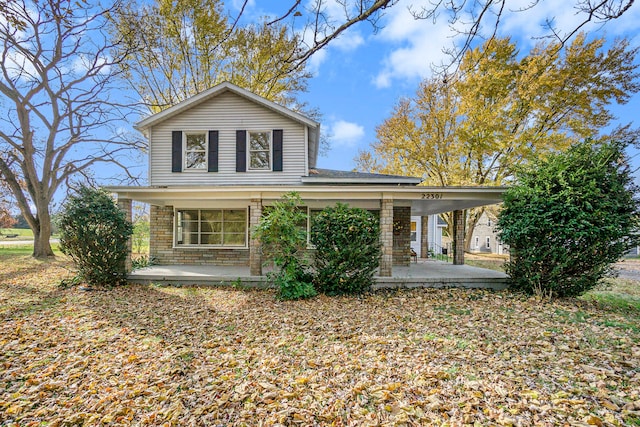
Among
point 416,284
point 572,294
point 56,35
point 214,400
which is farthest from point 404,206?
point 56,35

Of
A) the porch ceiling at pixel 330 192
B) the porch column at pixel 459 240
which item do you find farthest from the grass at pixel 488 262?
the porch ceiling at pixel 330 192

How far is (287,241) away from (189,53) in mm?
15674

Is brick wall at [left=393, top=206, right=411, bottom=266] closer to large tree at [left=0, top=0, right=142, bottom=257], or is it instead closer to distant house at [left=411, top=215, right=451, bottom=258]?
distant house at [left=411, top=215, right=451, bottom=258]

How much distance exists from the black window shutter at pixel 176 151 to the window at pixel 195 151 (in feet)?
0.66

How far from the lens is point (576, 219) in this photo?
6387 millimetres

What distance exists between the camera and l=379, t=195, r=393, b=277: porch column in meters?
8.23

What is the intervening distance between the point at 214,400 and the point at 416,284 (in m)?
6.45

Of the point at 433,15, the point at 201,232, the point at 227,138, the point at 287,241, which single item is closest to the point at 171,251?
the point at 201,232

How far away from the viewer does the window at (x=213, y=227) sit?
11.0m

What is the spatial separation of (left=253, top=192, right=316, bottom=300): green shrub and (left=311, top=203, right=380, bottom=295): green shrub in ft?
1.37

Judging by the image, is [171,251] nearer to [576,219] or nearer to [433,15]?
[433,15]

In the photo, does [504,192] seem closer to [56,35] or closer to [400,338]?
[400,338]

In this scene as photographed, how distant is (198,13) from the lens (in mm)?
16266

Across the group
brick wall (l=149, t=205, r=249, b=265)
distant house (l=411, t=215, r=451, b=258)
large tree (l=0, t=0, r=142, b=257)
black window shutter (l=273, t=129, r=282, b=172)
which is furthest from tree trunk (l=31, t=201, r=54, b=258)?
distant house (l=411, t=215, r=451, b=258)
